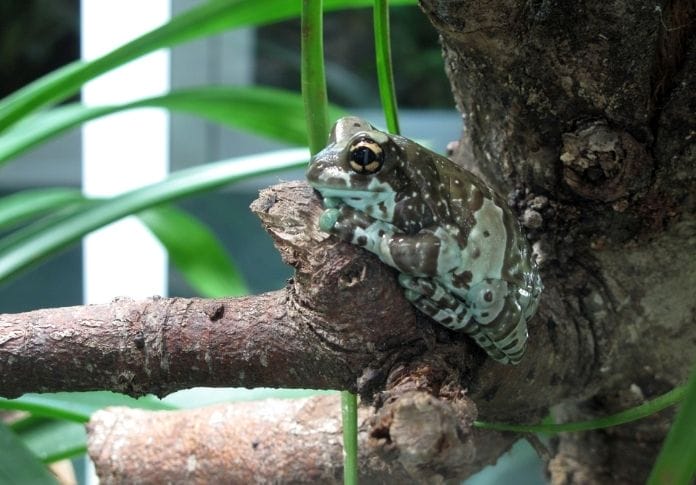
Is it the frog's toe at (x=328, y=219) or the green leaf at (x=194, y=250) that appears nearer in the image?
the frog's toe at (x=328, y=219)

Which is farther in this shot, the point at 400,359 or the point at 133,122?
the point at 133,122

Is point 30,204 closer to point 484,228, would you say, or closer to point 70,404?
point 70,404

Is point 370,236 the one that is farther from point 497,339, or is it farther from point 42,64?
point 42,64

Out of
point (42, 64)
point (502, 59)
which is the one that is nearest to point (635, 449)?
point (502, 59)

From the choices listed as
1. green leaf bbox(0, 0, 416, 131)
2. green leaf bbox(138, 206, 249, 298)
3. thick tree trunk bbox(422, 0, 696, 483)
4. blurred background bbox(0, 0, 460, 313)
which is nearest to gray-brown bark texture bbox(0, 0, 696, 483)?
thick tree trunk bbox(422, 0, 696, 483)

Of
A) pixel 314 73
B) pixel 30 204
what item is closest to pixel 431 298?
pixel 314 73

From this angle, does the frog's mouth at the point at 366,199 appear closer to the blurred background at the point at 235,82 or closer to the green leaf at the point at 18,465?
the green leaf at the point at 18,465

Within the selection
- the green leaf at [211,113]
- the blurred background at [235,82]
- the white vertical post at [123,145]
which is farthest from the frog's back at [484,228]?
the blurred background at [235,82]
